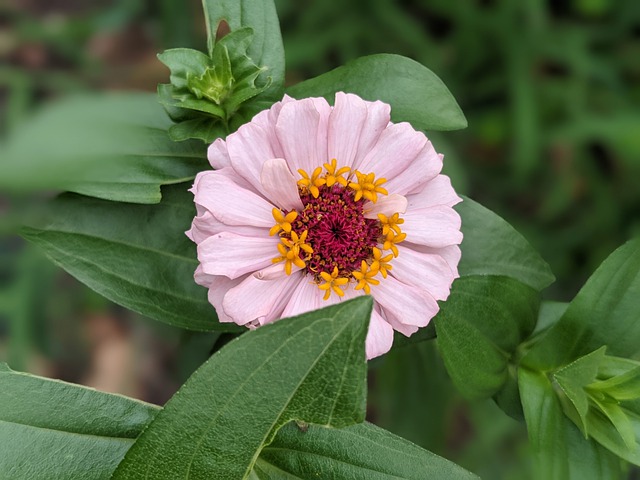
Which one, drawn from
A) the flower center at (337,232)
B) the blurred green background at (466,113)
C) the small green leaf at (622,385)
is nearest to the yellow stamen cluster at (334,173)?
the flower center at (337,232)

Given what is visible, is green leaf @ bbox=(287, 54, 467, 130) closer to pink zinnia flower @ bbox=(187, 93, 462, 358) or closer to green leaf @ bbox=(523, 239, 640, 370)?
pink zinnia flower @ bbox=(187, 93, 462, 358)

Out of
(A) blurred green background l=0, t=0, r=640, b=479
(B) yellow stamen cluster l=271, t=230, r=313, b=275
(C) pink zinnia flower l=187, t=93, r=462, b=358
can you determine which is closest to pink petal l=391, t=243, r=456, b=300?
(C) pink zinnia flower l=187, t=93, r=462, b=358

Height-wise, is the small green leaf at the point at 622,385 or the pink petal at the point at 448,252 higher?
the pink petal at the point at 448,252

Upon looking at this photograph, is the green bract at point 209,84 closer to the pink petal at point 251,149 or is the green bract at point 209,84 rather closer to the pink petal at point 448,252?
the pink petal at point 251,149

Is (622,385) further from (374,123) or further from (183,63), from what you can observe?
(183,63)

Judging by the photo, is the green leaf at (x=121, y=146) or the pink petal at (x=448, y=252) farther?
the pink petal at (x=448, y=252)
